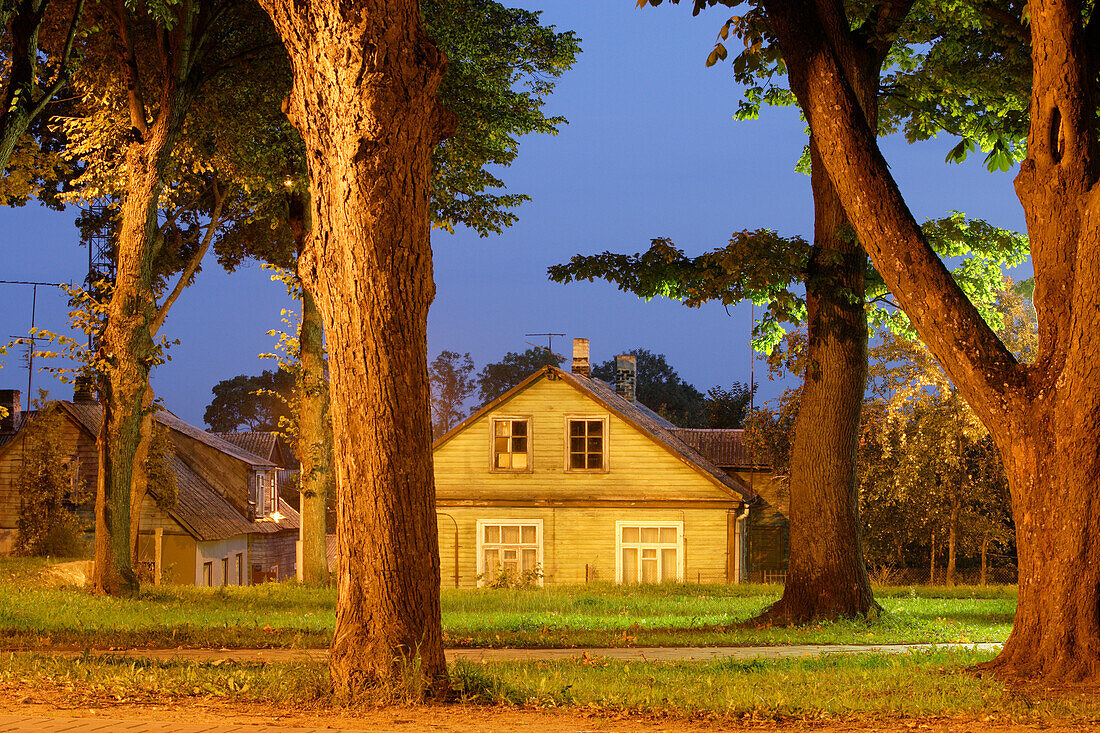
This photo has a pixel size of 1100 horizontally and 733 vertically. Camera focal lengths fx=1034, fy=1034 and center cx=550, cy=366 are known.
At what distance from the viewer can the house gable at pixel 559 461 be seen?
34.5m

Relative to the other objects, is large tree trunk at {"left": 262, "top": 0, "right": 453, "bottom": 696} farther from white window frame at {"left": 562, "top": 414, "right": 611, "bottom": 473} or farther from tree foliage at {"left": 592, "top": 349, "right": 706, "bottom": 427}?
tree foliage at {"left": 592, "top": 349, "right": 706, "bottom": 427}

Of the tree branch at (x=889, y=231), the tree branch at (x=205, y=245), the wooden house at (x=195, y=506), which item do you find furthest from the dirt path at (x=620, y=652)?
the wooden house at (x=195, y=506)

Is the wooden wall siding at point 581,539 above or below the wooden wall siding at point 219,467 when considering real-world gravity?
below

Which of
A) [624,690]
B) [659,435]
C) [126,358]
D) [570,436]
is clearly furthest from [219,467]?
[624,690]

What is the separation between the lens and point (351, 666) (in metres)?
7.27

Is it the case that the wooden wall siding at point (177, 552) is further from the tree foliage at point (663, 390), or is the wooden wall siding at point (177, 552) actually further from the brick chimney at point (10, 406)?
the tree foliage at point (663, 390)

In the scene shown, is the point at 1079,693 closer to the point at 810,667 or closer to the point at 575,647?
the point at 810,667

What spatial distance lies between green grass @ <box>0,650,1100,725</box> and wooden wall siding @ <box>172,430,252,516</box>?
37.4 m

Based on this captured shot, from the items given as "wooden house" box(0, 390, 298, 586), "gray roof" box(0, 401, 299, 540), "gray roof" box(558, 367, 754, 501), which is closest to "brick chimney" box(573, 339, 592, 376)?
"gray roof" box(558, 367, 754, 501)

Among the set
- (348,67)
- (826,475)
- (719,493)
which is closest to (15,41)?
(348,67)

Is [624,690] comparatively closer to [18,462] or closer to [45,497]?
[45,497]

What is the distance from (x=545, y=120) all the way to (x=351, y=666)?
18.2 meters

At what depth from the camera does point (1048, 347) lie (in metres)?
9.10

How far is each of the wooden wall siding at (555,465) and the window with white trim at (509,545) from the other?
0.97m
